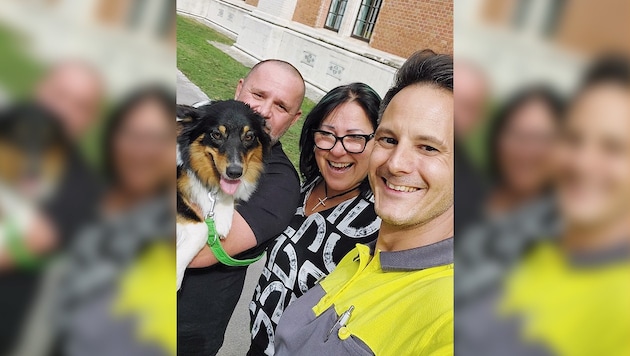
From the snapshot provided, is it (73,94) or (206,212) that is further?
(206,212)

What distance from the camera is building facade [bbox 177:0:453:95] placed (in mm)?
3107

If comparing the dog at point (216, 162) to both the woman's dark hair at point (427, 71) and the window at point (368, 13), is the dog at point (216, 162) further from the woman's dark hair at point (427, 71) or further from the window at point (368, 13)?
the window at point (368, 13)

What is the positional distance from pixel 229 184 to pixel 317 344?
2.53ft

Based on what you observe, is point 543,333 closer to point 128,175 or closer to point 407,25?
point 128,175

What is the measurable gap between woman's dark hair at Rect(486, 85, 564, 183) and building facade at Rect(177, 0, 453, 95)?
7.06ft

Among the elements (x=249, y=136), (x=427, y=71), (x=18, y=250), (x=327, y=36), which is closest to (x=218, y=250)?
(x=249, y=136)

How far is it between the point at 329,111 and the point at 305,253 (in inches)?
27.8

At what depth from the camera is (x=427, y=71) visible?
1.06m

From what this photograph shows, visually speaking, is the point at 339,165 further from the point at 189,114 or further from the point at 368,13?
the point at 368,13

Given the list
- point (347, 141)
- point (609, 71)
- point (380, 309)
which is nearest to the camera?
point (609, 71)

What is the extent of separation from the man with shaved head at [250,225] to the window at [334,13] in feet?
4.37

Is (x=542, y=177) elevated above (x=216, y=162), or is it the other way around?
(x=542, y=177)

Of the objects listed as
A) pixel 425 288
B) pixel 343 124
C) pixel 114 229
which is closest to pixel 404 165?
pixel 425 288

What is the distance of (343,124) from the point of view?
199 cm
